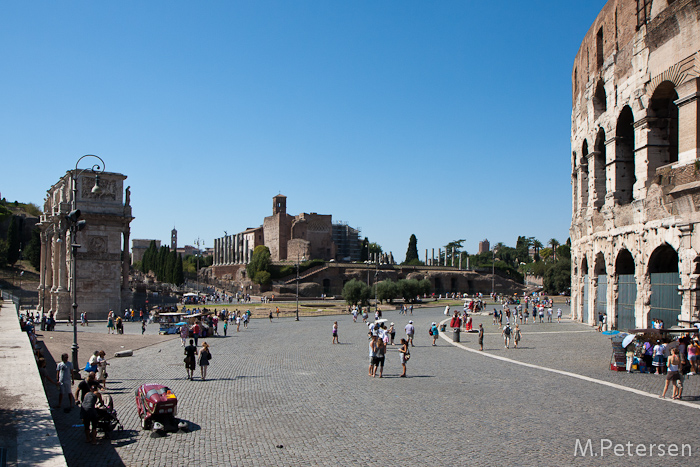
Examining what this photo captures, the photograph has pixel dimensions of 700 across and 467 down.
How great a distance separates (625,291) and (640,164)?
19.8 feet

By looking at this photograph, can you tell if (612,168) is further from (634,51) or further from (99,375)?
(99,375)

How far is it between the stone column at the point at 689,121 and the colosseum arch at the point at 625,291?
6.96 meters

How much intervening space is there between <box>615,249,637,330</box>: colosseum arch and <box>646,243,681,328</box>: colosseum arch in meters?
1.60

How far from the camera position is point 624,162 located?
87.1 feet

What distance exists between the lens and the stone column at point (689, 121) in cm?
1931

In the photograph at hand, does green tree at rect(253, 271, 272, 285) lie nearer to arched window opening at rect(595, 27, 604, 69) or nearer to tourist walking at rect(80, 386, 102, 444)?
arched window opening at rect(595, 27, 604, 69)

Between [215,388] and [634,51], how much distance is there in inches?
850

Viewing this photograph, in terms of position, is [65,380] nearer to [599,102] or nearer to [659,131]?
[659,131]

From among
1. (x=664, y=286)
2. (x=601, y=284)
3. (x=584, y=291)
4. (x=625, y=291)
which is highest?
(x=664, y=286)

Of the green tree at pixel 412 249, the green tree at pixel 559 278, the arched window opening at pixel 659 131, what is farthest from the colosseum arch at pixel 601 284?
the green tree at pixel 412 249

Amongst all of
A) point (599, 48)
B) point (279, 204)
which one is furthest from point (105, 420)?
point (279, 204)

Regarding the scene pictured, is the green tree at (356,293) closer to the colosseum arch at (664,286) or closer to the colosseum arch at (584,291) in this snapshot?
the colosseum arch at (584,291)

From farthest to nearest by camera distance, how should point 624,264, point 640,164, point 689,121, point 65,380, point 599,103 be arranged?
point 599,103 → point 624,264 → point 640,164 → point 689,121 → point 65,380

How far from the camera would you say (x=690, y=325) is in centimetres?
1808
